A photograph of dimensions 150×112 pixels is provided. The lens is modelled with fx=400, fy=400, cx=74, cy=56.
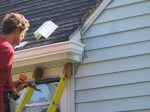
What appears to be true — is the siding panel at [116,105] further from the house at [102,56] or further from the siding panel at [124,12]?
the siding panel at [124,12]

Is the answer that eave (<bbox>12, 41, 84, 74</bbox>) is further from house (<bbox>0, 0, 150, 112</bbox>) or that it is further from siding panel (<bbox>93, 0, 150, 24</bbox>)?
siding panel (<bbox>93, 0, 150, 24</bbox>)

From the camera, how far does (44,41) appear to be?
16.3ft

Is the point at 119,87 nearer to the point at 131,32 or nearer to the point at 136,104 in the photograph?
the point at 136,104

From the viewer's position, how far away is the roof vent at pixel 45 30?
4984mm


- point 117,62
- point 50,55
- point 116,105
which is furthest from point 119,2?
point 116,105

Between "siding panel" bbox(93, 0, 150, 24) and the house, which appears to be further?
"siding panel" bbox(93, 0, 150, 24)

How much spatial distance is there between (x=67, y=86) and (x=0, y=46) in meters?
1.73

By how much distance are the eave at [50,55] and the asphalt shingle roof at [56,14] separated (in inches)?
6.8

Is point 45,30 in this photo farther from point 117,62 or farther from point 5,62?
point 5,62

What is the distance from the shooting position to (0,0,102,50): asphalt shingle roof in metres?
4.96

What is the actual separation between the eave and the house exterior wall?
0.26m

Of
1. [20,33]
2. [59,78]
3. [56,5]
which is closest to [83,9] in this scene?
[56,5]

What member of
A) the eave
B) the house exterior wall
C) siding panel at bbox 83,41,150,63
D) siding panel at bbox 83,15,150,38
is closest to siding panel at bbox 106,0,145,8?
the house exterior wall

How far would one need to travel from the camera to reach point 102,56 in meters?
4.78
